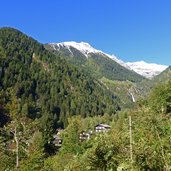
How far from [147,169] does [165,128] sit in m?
3.14

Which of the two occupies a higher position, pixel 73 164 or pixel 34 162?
pixel 73 164

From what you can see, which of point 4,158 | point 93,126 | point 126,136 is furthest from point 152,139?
point 93,126

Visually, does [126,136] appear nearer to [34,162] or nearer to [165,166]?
[165,166]

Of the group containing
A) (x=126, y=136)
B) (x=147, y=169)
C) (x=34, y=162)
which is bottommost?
(x=34, y=162)

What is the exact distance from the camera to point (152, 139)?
1341cm

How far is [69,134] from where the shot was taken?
97875mm

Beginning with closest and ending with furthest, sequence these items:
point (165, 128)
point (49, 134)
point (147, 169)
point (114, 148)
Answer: point (147, 169) < point (114, 148) < point (165, 128) < point (49, 134)

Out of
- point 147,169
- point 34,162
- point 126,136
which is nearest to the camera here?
point 147,169

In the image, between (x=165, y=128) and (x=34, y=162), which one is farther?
(x=34, y=162)

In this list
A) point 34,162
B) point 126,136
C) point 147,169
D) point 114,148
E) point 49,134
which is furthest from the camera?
Result: point 49,134

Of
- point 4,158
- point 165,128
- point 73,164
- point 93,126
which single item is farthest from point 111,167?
point 93,126

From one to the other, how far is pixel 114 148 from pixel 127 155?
45cm

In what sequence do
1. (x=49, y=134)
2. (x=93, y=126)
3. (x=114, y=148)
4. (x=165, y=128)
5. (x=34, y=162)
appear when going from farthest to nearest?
(x=93, y=126) → (x=49, y=134) → (x=34, y=162) → (x=165, y=128) → (x=114, y=148)

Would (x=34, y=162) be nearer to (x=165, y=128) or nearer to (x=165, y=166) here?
(x=165, y=128)
